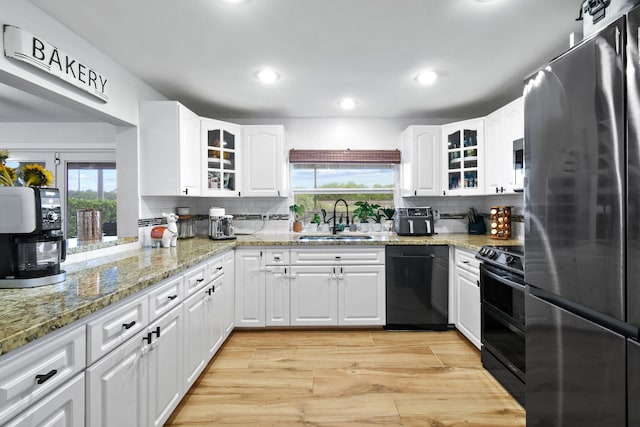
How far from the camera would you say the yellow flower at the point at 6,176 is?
1458 mm

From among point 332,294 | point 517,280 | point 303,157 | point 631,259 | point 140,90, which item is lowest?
point 332,294

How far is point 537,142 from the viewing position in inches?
51.6

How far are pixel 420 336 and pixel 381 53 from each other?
2488 mm

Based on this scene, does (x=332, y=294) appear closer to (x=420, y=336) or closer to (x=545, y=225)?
(x=420, y=336)

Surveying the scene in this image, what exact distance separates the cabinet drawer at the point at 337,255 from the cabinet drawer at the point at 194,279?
1.02 metres

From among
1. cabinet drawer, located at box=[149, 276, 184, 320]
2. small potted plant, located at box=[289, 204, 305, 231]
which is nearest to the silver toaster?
small potted plant, located at box=[289, 204, 305, 231]

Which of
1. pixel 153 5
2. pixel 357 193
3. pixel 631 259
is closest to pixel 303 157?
pixel 357 193

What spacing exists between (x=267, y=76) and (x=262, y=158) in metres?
1.06

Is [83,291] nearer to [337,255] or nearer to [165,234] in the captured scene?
[165,234]

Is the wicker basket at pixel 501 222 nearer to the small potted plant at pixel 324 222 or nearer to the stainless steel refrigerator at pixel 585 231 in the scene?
the small potted plant at pixel 324 222

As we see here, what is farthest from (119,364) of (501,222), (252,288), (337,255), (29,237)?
(501,222)

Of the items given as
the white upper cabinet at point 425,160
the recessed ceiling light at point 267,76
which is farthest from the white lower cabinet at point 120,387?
the white upper cabinet at point 425,160

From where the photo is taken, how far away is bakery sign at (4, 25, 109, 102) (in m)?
1.63

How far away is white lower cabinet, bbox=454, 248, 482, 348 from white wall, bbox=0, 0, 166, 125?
10.3 ft
